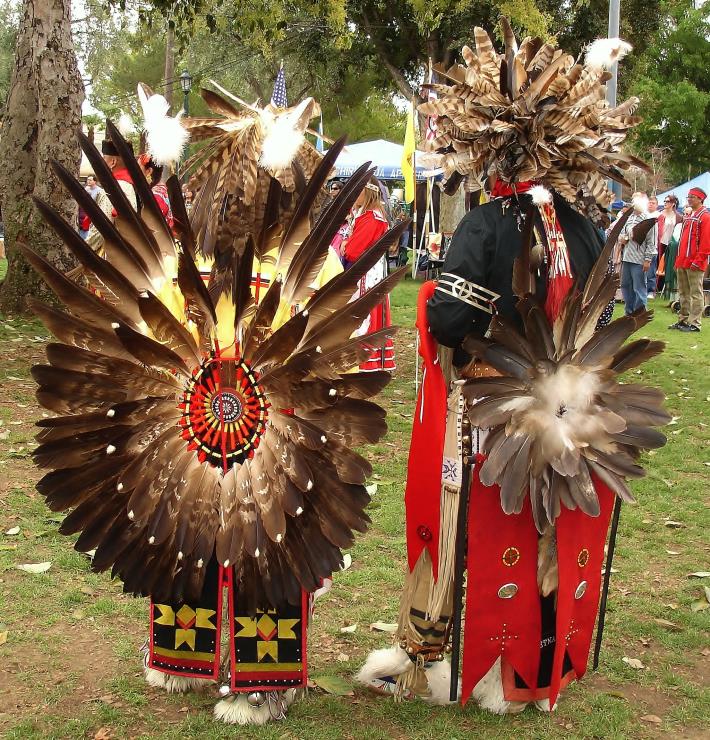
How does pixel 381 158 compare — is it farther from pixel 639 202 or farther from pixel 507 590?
pixel 507 590

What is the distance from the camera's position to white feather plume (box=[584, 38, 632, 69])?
3156 mm

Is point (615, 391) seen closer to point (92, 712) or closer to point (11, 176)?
point (92, 712)

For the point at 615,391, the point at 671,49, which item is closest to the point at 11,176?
the point at 615,391

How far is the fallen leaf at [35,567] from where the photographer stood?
4496mm

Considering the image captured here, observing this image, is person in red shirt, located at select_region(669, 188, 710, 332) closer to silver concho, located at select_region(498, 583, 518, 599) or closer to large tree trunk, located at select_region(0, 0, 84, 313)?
large tree trunk, located at select_region(0, 0, 84, 313)

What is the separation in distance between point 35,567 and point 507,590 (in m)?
2.49

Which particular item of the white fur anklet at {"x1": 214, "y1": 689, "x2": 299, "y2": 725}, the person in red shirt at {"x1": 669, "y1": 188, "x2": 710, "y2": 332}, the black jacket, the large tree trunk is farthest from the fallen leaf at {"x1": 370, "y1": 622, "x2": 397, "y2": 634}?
the person in red shirt at {"x1": 669, "y1": 188, "x2": 710, "y2": 332}

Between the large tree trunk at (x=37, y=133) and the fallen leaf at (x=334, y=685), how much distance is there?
7.74 meters

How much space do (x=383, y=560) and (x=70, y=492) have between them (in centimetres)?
232

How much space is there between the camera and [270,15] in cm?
1049

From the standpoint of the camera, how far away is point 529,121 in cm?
300

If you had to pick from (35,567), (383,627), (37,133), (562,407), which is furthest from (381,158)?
(562,407)

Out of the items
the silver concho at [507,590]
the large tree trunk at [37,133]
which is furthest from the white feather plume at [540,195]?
the large tree trunk at [37,133]

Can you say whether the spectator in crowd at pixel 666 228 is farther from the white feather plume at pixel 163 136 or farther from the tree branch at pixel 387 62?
the white feather plume at pixel 163 136
